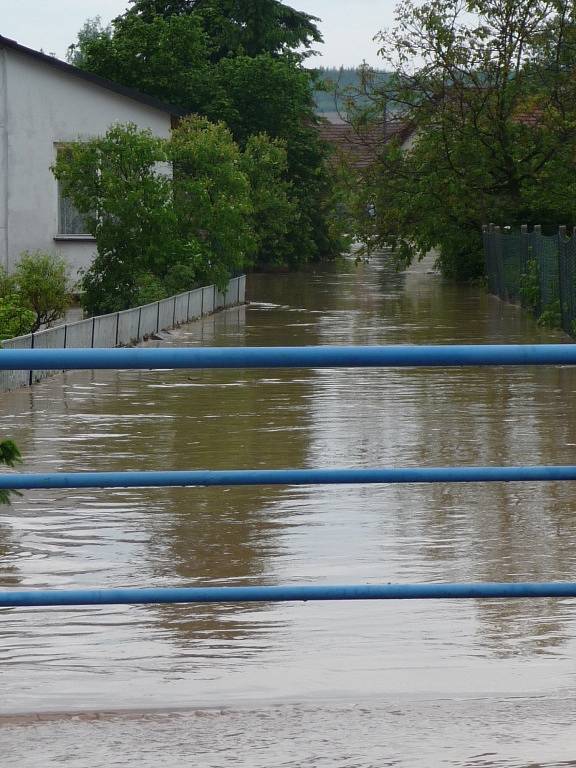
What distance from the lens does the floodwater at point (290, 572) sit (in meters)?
4.29

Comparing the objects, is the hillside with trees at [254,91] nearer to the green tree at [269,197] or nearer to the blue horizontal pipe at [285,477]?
the green tree at [269,197]

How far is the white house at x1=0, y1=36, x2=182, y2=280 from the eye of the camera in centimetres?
3098

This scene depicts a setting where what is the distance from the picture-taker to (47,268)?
70.7ft

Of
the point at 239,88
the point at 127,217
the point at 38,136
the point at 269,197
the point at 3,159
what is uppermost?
the point at 239,88

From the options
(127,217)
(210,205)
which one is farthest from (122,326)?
(210,205)

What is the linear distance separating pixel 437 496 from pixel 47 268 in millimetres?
12579

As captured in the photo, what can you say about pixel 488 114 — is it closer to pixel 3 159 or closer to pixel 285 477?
pixel 3 159

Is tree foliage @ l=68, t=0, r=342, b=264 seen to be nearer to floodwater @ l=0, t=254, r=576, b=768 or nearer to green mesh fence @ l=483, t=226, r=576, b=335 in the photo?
green mesh fence @ l=483, t=226, r=576, b=335

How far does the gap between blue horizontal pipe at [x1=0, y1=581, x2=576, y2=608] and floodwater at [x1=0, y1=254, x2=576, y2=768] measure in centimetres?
41

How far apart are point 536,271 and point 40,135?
36.0 feet

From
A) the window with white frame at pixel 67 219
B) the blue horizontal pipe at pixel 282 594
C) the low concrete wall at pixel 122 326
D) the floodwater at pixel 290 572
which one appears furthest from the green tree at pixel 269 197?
the blue horizontal pipe at pixel 282 594

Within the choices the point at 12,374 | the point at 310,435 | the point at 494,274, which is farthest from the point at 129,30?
the point at 310,435

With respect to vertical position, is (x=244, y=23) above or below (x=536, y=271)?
above

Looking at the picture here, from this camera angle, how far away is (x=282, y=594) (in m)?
4.11
